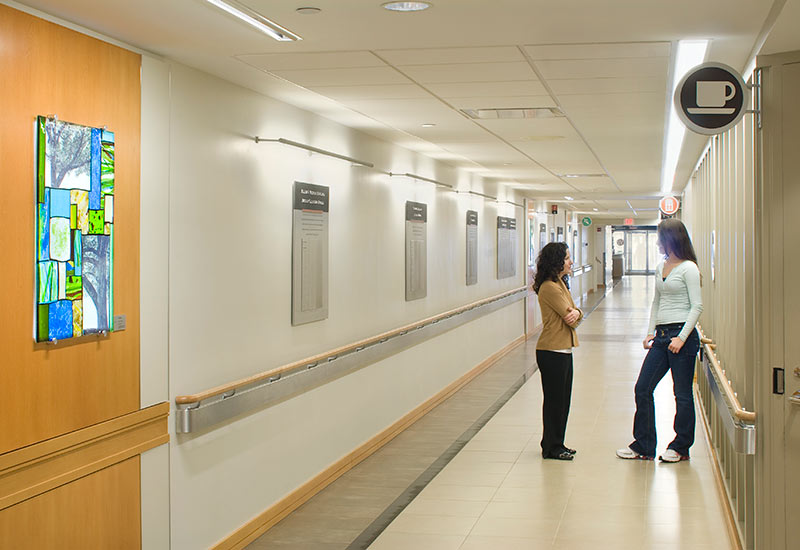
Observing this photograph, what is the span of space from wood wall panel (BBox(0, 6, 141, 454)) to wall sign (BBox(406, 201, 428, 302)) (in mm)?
4709

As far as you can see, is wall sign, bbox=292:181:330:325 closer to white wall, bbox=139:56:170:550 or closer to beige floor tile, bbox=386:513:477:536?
beige floor tile, bbox=386:513:477:536

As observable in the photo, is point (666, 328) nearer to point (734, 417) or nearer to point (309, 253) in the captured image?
point (734, 417)

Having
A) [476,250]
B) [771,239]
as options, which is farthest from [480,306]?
[771,239]

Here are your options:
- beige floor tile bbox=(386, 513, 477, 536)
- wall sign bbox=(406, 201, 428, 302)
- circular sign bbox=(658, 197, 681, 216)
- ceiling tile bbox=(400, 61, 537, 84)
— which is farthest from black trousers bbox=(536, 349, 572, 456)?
circular sign bbox=(658, 197, 681, 216)

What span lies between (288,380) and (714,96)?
3.14 m

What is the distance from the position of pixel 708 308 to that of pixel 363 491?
368 centimetres

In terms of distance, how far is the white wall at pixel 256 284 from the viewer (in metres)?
4.42

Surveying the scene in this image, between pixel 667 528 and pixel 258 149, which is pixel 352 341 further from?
pixel 667 528

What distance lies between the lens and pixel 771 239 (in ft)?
12.7

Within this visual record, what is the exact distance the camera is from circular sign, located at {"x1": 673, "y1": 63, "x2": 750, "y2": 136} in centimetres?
390

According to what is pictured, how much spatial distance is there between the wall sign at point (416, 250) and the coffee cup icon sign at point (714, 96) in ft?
15.4

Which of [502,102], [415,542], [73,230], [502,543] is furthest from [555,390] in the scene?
[73,230]

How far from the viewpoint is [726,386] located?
5117mm

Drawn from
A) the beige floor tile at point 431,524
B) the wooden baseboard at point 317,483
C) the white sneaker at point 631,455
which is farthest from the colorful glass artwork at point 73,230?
the white sneaker at point 631,455
